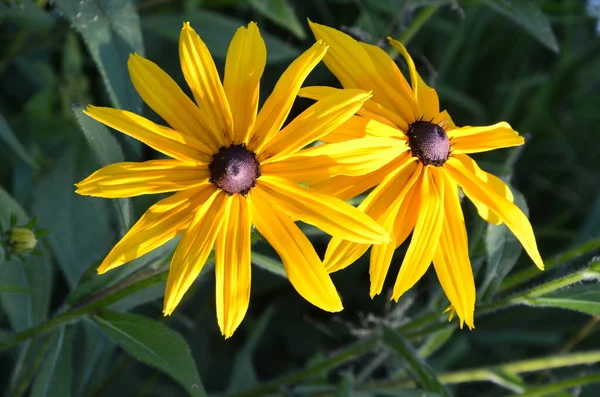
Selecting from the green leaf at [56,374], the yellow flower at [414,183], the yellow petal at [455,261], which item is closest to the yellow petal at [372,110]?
the yellow flower at [414,183]

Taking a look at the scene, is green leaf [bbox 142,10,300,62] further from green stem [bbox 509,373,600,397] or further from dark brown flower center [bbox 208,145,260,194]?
green stem [bbox 509,373,600,397]

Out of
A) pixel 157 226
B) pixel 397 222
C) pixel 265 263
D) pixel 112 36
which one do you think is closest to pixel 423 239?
pixel 397 222

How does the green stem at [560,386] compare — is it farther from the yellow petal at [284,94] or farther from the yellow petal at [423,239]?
the yellow petal at [284,94]

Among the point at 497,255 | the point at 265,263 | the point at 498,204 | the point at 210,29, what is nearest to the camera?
the point at 498,204

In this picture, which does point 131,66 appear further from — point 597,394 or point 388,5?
point 597,394

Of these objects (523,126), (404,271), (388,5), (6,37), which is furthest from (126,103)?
(523,126)

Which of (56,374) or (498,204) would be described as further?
(56,374)

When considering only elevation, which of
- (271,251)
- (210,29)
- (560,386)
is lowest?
(560,386)

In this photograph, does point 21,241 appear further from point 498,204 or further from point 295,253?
point 498,204
